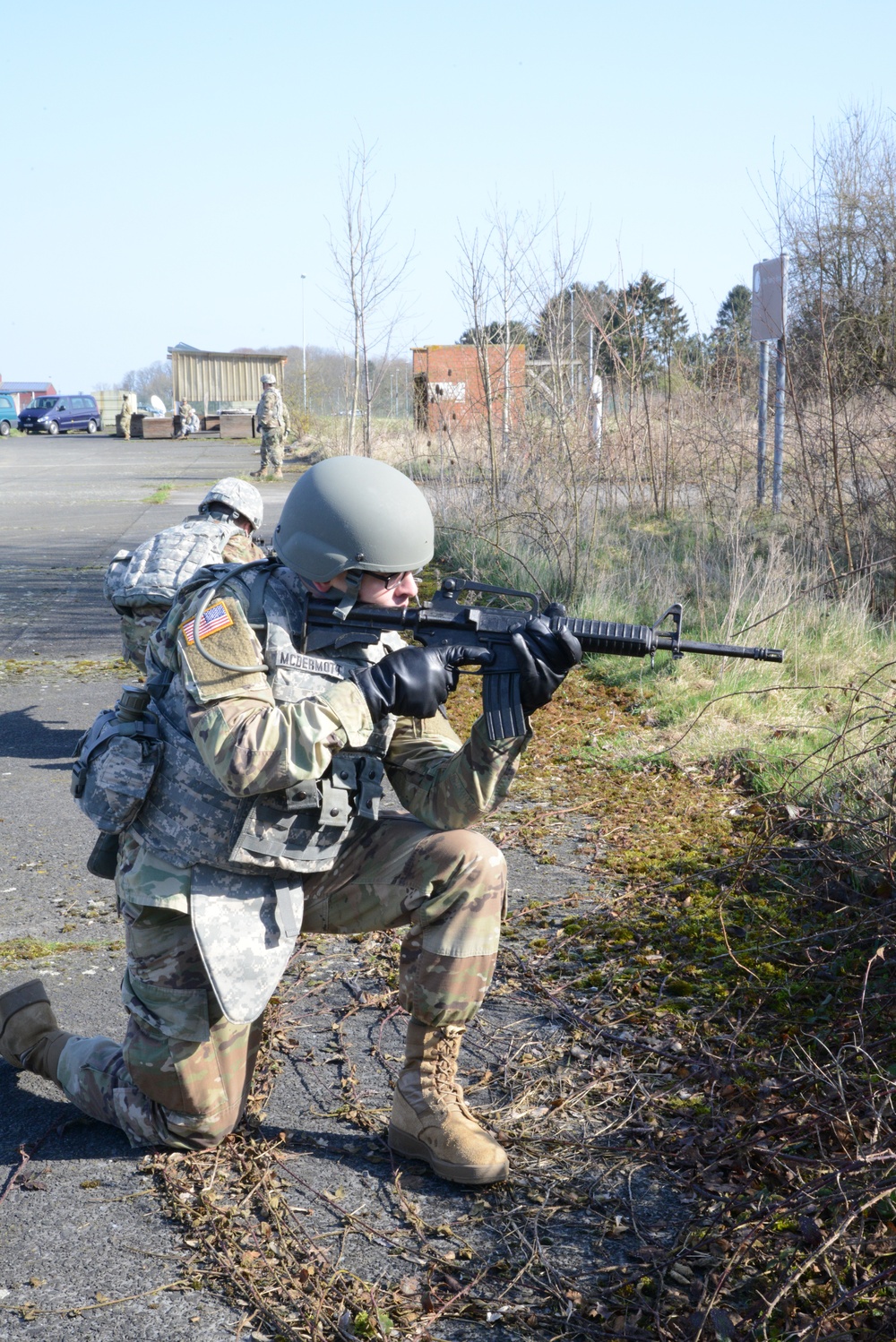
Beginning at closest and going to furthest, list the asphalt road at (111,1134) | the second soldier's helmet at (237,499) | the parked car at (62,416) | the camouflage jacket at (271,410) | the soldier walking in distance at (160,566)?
the asphalt road at (111,1134) < the soldier walking in distance at (160,566) < the second soldier's helmet at (237,499) < the camouflage jacket at (271,410) < the parked car at (62,416)

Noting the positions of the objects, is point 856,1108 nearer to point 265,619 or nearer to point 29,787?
point 265,619

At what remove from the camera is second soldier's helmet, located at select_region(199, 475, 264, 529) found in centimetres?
523

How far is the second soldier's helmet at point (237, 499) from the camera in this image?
5230 millimetres

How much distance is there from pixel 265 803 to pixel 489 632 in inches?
28.5

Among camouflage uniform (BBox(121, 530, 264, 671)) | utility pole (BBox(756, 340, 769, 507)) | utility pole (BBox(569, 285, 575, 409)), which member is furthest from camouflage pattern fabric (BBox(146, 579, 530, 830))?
utility pole (BBox(569, 285, 575, 409))

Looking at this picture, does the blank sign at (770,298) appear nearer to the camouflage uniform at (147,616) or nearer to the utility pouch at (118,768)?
the camouflage uniform at (147,616)

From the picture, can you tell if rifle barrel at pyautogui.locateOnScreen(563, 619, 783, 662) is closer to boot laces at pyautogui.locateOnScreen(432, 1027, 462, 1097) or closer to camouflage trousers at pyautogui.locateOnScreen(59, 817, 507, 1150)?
camouflage trousers at pyautogui.locateOnScreen(59, 817, 507, 1150)

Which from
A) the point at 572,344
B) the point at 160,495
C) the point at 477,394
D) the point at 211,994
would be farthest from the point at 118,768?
the point at 160,495

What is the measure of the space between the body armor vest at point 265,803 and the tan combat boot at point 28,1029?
0.64 m

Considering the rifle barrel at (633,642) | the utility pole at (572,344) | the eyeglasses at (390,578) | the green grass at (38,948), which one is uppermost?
the utility pole at (572,344)

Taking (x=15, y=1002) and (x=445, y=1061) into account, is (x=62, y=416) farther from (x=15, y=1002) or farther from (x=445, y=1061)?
(x=445, y=1061)

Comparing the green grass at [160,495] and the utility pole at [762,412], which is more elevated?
the utility pole at [762,412]

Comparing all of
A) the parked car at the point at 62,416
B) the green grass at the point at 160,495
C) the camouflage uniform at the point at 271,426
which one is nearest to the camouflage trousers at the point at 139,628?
the green grass at the point at 160,495

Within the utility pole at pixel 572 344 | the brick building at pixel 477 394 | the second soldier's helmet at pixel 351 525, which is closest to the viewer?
the second soldier's helmet at pixel 351 525
